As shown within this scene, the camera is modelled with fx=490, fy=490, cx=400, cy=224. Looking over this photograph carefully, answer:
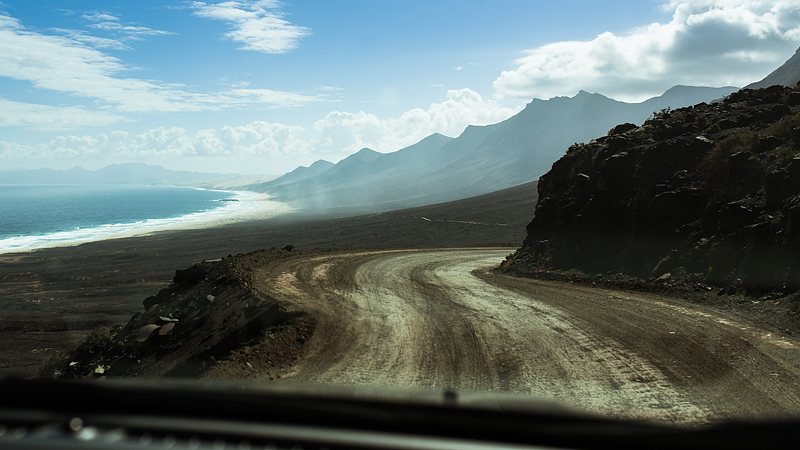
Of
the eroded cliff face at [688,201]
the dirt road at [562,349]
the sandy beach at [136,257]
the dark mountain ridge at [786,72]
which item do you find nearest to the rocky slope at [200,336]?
the dirt road at [562,349]

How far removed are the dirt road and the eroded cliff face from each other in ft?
7.01

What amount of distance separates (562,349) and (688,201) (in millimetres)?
9530

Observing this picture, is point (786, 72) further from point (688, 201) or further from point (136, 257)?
point (136, 257)

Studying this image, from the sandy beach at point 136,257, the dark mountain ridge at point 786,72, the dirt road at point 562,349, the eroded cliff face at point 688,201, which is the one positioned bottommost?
the sandy beach at point 136,257

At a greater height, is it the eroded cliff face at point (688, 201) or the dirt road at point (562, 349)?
the eroded cliff face at point (688, 201)

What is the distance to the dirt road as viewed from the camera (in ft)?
19.7

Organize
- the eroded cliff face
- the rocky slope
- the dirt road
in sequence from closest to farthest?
the dirt road < the rocky slope < the eroded cliff face

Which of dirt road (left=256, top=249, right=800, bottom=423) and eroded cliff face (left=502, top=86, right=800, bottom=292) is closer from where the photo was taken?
dirt road (left=256, top=249, right=800, bottom=423)

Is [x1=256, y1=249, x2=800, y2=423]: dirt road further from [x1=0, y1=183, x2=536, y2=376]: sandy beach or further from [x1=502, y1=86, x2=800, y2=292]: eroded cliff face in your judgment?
[x1=0, y1=183, x2=536, y2=376]: sandy beach

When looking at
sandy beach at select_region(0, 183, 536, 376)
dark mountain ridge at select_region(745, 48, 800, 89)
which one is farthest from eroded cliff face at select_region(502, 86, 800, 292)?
dark mountain ridge at select_region(745, 48, 800, 89)

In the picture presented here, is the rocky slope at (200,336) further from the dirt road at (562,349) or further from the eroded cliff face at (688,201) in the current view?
the eroded cliff face at (688,201)

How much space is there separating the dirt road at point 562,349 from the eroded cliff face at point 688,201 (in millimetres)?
2136

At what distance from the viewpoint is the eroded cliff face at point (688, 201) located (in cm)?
1188

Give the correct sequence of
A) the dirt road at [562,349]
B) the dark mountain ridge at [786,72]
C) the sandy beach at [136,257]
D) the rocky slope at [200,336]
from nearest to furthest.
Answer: the dirt road at [562,349], the rocky slope at [200,336], the sandy beach at [136,257], the dark mountain ridge at [786,72]
